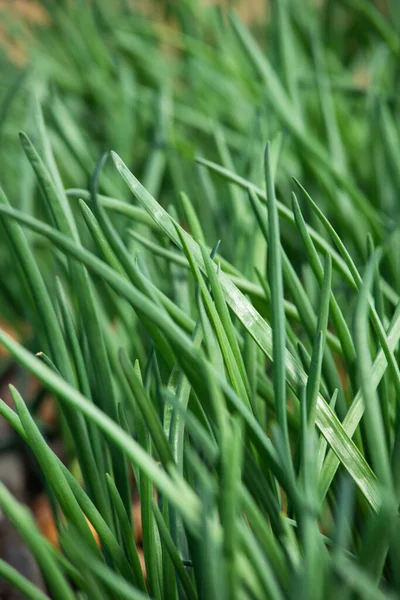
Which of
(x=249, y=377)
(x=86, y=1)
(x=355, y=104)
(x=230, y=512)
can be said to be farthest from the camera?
(x=86, y=1)

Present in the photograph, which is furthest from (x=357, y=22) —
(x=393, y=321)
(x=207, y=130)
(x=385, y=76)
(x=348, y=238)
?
(x=393, y=321)

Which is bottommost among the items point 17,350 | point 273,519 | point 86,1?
point 273,519

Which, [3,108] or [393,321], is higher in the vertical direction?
[3,108]

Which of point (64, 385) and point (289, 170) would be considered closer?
point (64, 385)

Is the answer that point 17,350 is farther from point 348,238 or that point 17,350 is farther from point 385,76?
point 385,76

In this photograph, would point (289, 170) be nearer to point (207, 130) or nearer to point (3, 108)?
point (207, 130)

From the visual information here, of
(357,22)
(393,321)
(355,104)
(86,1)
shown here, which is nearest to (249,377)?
(393,321)

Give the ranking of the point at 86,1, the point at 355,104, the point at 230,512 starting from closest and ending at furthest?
the point at 230,512 → the point at 355,104 → the point at 86,1
